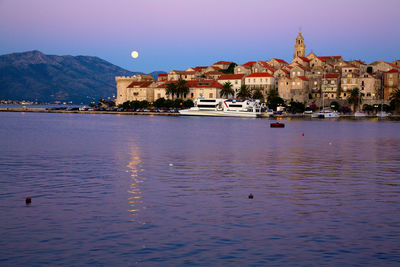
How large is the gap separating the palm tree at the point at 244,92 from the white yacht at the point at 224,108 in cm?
941

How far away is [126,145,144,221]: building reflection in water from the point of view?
18484 mm

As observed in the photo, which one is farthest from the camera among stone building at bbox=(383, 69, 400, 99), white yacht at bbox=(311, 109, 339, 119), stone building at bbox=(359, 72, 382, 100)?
stone building at bbox=(383, 69, 400, 99)

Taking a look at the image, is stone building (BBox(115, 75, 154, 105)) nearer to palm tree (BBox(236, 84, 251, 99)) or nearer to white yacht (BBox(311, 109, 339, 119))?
palm tree (BBox(236, 84, 251, 99))

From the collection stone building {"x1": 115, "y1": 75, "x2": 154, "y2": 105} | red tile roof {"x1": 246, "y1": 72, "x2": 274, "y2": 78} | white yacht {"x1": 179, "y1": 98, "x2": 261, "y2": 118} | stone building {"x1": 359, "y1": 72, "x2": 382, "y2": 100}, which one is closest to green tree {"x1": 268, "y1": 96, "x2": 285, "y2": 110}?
white yacht {"x1": 179, "y1": 98, "x2": 261, "y2": 118}

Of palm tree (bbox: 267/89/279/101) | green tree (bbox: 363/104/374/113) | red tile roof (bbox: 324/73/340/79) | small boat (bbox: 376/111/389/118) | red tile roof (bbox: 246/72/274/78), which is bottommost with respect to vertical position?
small boat (bbox: 376/111/389/118)

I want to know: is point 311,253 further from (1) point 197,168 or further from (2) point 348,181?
(1) point 197,168

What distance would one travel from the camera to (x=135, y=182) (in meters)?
24.2

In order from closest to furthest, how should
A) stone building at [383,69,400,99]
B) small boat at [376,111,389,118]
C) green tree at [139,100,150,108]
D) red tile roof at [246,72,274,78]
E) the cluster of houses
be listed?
small boat at [376,111,389,118], stone building at [383,69,400,99], the cluster of houses, red tile roof at [246,72,274,78], green tree at [139,100,150,108]

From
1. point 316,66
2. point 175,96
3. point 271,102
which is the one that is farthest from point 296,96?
point 175,96

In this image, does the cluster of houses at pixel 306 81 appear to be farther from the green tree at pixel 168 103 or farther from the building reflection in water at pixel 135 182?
the building reflection in water at pixel 135 182

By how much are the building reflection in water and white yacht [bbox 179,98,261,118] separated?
10632 cm

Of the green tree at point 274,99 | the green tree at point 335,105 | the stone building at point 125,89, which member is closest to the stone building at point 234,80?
the green tree at point 274,99

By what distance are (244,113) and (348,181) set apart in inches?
4660

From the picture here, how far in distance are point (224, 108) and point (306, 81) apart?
29832mm
